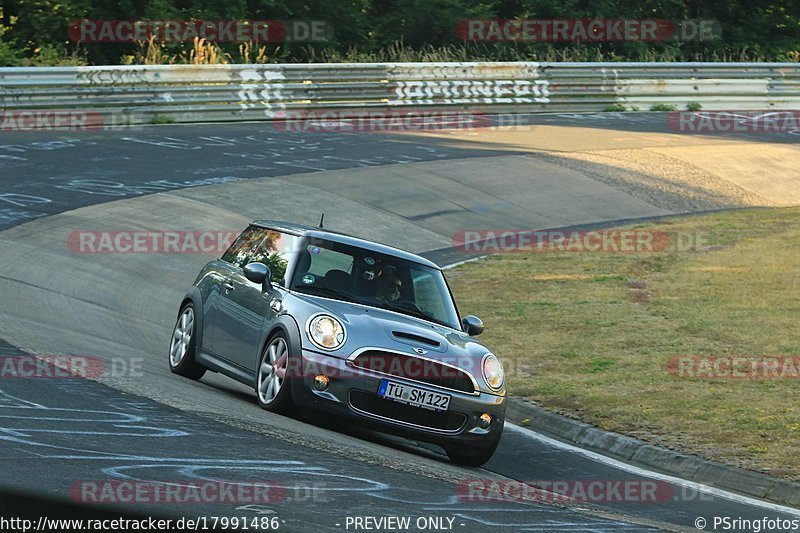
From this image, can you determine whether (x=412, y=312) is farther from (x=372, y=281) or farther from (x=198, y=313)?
(x=198, y=313)

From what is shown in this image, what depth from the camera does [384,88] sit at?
102 ft

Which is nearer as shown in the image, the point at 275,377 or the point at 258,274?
the point at 275,377

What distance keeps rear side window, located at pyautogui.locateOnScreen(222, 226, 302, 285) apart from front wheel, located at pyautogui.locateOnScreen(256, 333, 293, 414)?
2.46ft

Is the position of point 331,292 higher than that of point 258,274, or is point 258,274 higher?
point 258,274

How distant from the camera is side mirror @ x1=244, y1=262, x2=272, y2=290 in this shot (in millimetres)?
10398

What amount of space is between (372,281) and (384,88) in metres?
20.9

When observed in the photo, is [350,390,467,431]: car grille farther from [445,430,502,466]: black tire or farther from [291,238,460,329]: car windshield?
[291,238,460,329]: car windshield

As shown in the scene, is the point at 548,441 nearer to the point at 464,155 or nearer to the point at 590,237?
the point at 590,237

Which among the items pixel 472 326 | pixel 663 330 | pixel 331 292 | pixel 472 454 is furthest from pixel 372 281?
pixel 663 330

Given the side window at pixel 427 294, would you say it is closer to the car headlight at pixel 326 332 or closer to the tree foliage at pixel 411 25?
the car headlight at pixel 326 332

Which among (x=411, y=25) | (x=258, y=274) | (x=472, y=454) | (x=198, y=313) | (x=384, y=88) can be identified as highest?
(x=411, y=25)

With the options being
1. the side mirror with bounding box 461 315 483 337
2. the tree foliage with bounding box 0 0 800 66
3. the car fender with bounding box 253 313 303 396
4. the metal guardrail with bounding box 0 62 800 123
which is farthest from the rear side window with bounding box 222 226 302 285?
the tree foliage with bounding box 0 0 800 66

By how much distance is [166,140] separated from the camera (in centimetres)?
2594

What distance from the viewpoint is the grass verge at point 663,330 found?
36.2 ft
